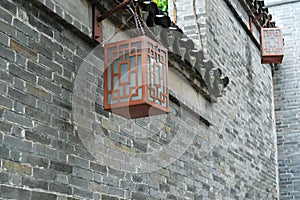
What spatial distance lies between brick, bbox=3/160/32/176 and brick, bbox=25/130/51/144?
18 centimetres

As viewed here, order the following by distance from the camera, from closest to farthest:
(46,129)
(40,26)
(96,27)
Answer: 1. (46,129)
2. (40,26)
3. (96,27)

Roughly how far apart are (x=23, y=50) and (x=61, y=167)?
0.81 meters

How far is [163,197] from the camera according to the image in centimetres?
529

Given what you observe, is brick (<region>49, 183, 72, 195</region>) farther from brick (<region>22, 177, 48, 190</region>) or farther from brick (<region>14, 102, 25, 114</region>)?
brick (<region>14, 102, 25, 114</region>)

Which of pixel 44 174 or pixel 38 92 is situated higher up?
pixel 38 92

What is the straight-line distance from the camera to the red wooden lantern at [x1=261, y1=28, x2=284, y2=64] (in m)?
9.38

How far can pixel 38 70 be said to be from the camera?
148 inches

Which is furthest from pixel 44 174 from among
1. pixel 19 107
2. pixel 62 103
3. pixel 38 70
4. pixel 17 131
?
pixel 38 70

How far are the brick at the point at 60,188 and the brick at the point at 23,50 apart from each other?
83cm

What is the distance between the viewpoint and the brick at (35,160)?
11.5ft

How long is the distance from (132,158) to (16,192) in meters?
1.63

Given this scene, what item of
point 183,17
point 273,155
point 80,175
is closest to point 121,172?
point 80,175

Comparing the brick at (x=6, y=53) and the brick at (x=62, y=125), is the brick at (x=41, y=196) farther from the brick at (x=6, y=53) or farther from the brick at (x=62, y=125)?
the brick at (x=6, y=53)

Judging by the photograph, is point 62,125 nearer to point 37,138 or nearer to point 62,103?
point 62,103
